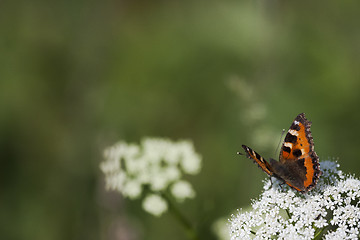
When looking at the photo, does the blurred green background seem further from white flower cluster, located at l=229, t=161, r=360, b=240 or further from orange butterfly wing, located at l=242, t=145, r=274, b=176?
orange butterfly wing, located at l=242, t=145, r=274, b=176

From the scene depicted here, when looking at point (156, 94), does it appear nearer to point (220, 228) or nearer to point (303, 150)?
point (220, 228)

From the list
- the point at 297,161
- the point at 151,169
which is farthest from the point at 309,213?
the point at 151,169

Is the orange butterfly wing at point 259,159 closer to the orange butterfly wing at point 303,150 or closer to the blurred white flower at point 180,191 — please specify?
the orange butterfly wing at point 303,150

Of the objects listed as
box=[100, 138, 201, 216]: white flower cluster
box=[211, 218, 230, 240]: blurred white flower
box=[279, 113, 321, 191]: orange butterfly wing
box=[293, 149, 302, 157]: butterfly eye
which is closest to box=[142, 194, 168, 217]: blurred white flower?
box=[100, 138, 201, 216]: white flower cluster

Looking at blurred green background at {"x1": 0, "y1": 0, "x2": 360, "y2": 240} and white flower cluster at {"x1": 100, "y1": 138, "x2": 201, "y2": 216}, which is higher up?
blurred green background at {"x1": 0, "y1": 0, "x2": 360, "y2": 240}

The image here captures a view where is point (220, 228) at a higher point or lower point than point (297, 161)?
higher

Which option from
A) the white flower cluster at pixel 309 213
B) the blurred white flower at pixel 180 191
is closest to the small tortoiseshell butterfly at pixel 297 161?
the white flower cluster at pixel 309 213
